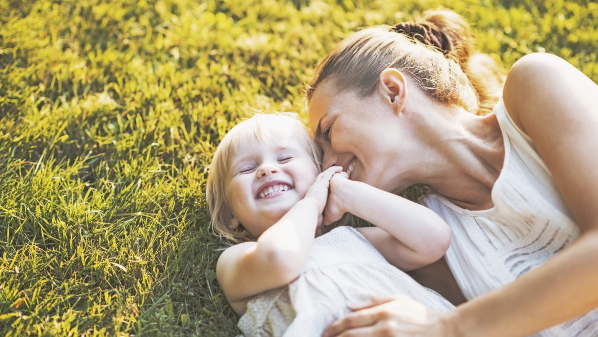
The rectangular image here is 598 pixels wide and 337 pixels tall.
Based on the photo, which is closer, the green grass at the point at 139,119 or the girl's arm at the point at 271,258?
the girl's arm at the point at 271,258

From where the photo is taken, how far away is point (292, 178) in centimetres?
A: 262

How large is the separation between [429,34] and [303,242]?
1.70 meters

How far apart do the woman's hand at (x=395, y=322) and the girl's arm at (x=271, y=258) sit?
12.4 inches

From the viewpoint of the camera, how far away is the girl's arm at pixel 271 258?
212 centimetres

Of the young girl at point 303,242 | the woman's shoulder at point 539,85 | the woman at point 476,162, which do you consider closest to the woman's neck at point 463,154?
the woman at point 476,162

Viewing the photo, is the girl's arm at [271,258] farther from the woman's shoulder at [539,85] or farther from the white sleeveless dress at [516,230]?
the woman's shoulder at [539,85]

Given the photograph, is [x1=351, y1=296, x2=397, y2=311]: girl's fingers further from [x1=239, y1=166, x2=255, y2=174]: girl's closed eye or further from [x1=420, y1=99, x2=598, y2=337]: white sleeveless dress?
[x1=239, y1=166, x2=255, y2=174]: girl's closed eye

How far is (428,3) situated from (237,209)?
118 inches

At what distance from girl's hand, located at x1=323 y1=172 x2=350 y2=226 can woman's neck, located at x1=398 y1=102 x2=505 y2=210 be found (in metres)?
0.46

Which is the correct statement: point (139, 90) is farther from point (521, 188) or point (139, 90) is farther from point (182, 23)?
point (521, 188)

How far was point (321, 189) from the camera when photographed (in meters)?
2.49

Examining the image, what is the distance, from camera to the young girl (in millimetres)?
2170

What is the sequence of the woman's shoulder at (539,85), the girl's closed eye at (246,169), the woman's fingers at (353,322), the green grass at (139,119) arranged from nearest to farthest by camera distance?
the woman's fingers at (353,322) < the woman's shoulder at (539,85) < the green grass at (139,119) < the girl's closed eye at (246,169)

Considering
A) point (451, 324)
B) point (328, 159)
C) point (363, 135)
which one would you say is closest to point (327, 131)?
point (328, 159)
